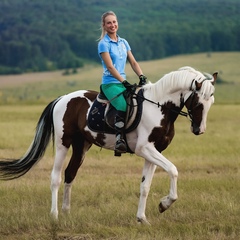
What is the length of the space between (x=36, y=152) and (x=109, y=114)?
5.36 feet

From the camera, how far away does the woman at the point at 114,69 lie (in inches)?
379

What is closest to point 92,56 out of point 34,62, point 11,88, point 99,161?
point 34,62

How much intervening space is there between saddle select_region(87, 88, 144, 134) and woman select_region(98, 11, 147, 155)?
0.29ft

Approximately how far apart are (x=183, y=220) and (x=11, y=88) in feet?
443

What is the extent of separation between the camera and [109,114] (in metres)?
9.81

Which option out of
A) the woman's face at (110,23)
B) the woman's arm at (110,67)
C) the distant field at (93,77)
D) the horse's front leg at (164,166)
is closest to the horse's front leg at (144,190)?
the horse's front leg at (164,166)

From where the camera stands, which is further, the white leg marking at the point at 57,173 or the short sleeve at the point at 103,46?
the white leg marking at the point at 57,173

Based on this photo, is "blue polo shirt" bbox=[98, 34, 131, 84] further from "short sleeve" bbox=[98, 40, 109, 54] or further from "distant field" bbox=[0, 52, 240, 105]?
"distant field" bbox=[0, 52, 240, 105]

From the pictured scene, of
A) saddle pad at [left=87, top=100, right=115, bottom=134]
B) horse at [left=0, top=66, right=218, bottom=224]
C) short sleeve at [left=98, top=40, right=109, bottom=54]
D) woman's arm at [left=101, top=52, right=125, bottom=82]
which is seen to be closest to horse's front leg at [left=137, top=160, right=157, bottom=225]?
horse at [left=0, top=66, right=218, bottom=224]

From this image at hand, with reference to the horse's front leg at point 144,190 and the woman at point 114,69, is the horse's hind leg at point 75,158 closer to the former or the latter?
the woman at point 114,69

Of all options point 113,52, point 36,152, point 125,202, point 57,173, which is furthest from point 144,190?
point 36,152

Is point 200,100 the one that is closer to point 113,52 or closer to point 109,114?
point 109,114

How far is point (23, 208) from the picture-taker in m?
Answer: 10.4

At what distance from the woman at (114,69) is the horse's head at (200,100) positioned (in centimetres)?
84
